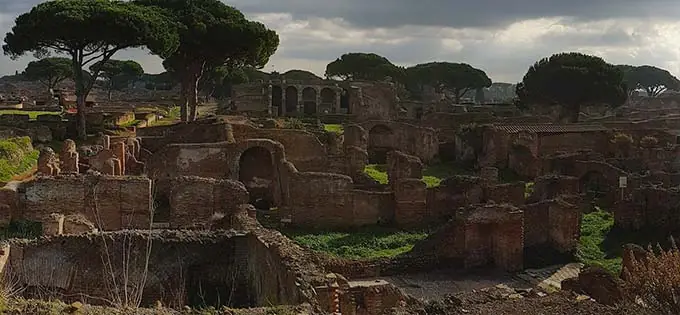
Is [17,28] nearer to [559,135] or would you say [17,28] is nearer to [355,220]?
[355,220]

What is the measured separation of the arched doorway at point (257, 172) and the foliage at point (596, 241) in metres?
10.1

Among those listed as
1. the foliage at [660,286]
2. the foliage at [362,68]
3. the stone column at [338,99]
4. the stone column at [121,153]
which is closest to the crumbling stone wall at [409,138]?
the stone column at [338,99]

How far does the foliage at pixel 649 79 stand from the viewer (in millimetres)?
96750

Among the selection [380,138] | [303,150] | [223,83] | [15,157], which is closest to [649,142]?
[380,138]

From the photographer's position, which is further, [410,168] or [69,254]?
[410,168]

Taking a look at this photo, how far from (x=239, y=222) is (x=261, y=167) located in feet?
34.7

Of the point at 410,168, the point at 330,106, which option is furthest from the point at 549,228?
the point at 330,106

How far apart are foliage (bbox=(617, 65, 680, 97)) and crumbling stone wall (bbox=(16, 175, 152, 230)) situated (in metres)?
89.8

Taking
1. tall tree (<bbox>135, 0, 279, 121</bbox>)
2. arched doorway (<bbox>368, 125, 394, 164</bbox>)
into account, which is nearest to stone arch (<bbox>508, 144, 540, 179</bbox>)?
arched doorway (<bbox>368, 125, 394, 164</bbox>)

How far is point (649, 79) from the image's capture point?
9694 centimetres

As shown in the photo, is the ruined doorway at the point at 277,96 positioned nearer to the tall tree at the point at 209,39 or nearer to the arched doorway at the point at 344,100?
the arched doorway at the point at 344,100

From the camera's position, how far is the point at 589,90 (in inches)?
2089

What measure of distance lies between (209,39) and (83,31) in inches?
321

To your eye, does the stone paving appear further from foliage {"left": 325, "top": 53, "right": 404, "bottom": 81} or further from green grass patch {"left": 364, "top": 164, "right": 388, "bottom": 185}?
foliage {"left": 325, "top": 53, "right": 404, "bottom": 81}
